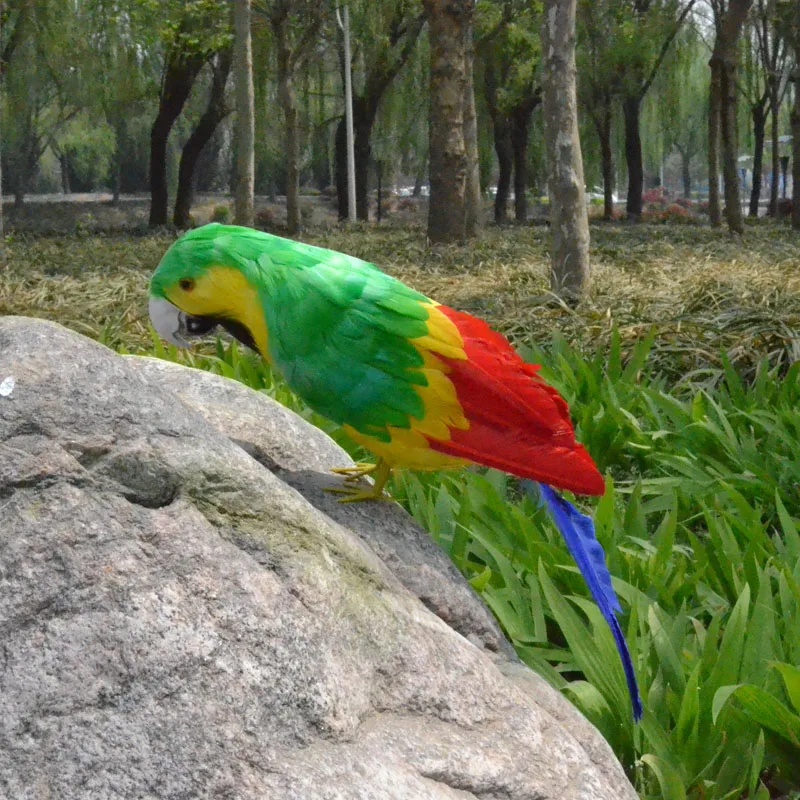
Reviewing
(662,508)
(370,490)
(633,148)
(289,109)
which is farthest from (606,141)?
(370,490)

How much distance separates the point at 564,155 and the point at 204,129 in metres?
11.4

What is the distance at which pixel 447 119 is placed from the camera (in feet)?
32.2

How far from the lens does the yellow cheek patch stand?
189 centimetres

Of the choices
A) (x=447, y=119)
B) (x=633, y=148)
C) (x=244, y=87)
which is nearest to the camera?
(x=244, y=87)

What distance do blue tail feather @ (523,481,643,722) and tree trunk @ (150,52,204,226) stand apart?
14.2 metres

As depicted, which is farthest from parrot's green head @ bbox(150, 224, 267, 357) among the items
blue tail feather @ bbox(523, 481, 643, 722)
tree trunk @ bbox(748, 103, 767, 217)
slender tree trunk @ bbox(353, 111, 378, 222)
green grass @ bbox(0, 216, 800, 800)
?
tree trunk @ bbox(748, 103, 767, 217)

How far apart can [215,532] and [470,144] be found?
1021 centimetres

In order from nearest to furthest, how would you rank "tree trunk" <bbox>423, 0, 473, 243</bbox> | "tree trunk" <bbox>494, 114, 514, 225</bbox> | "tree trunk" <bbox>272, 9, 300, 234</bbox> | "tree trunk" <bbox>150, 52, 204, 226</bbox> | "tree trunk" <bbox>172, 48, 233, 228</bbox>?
"tree trunk" <bbox>423, 0, 473, 243</bbox> → "tree trunk" <bbox>272, 9, 300, 234</bbox> → "tree trunk" <bbox>150, 52, 204, 226</bbox> → "tree trunk" <bbox>172, 48, 233, 228</bbox> → "tree trunk" <bbox>494, 114, 514, 225</bbox>

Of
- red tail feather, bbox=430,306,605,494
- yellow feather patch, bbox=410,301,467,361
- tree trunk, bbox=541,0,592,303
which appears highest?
tree trunk, bbox=541,0,592,303

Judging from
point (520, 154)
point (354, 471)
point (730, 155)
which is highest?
point (520, 154)

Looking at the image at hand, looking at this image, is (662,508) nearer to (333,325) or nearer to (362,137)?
(333,325)

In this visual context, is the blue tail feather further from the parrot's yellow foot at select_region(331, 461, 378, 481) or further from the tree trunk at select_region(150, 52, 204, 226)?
the tree trunk at select_region(150, 52, 204, 226)

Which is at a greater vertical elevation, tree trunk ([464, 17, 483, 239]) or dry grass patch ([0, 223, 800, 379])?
tree trunk ([464, 17, 483, 239])

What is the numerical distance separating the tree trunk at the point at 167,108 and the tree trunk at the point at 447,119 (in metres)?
6.27
